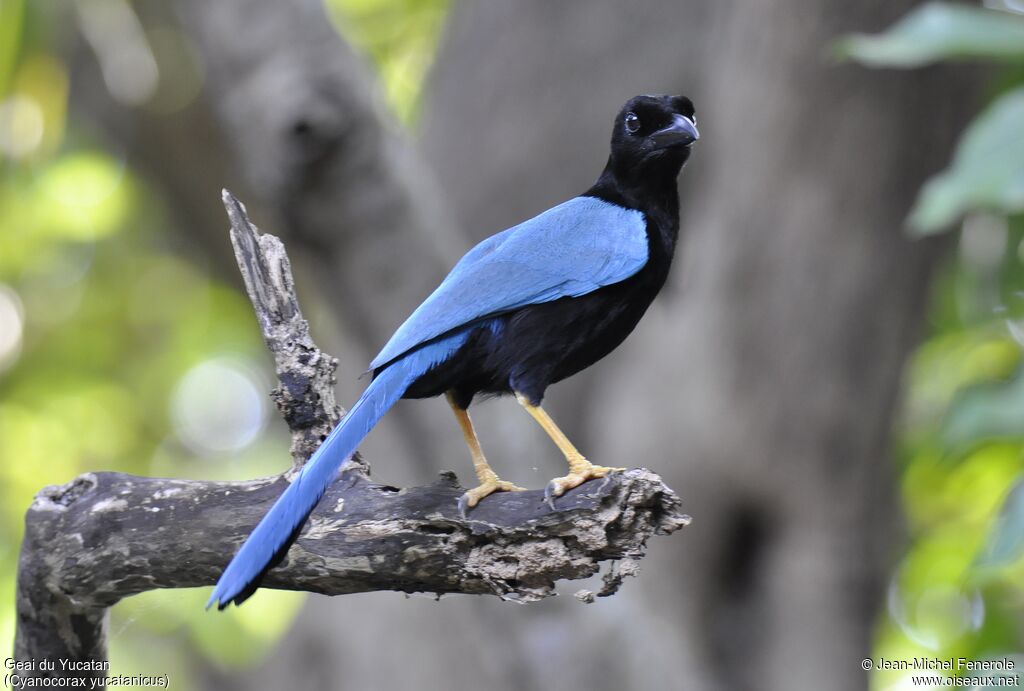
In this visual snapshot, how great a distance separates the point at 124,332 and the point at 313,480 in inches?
316

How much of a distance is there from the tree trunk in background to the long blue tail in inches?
89.4

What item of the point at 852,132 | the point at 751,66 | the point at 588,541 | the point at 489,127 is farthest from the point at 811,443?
the point at 588,541

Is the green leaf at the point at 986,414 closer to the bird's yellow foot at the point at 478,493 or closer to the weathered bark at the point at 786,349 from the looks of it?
the bird's yellow foot at the point at 478,493

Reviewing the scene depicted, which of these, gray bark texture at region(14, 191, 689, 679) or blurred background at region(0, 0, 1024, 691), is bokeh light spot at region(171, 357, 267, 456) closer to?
blurred background at region(0, 0, 1024, 691)

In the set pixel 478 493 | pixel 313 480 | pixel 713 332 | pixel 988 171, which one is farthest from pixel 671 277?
pixel 313 480

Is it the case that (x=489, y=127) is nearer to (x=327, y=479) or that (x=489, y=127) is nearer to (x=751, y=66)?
(x=751, y=66)

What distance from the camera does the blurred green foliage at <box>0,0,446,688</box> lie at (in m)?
7.79

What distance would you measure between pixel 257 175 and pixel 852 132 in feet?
9.60

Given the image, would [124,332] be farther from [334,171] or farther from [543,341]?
[543,341]

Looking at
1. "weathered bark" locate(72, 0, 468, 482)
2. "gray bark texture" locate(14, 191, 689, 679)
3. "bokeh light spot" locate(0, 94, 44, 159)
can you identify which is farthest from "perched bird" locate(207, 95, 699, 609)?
"bokeh light spot" locate(0, 94, 44, 159)

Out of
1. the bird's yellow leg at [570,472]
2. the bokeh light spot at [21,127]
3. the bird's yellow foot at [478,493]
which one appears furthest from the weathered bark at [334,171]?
the bokeh light spot at [21,127]

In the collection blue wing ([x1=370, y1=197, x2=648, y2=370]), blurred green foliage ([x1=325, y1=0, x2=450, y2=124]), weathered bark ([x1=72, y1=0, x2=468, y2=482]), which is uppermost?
blurred green foliage ([x1=325, y1=0, x2=450, y2=124])

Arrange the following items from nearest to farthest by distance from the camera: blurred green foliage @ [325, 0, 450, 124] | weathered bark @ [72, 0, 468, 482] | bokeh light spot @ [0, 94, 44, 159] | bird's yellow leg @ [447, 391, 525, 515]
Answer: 1. bird's yellow leg @ [447, 391, 525, 515]
2. weathered bark @ [72, 0, 468, 482]
3. bokeh light spot @ [0, 94, 44, 159]
4. blurred green foliage @ [325, 0, 450, 124]

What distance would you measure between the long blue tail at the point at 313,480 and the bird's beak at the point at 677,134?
2.47ft
